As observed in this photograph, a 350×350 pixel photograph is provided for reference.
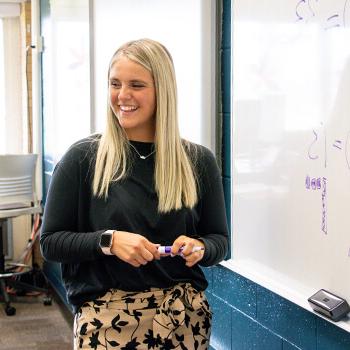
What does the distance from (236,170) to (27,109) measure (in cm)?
331

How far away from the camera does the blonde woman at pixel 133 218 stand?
1.37m

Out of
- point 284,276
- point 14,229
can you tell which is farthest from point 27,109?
point 284,276

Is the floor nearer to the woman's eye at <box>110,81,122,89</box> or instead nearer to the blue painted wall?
the blue painted wall

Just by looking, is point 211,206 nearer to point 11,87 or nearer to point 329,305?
point 329,305

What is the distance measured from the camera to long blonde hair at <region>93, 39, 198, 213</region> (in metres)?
1.39

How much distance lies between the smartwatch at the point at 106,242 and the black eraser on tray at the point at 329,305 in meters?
0.51

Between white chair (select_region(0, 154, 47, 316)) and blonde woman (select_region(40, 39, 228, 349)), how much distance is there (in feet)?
8.58

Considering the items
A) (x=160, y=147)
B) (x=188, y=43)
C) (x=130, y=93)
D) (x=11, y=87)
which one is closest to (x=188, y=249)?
(x=160, y=147)

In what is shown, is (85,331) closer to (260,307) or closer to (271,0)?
(260,307)

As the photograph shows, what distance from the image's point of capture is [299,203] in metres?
1.47

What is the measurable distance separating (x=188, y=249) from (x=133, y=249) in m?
0.13

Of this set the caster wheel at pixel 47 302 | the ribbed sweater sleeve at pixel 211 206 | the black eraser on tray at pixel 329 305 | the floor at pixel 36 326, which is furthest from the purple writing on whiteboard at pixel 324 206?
the caster wheel at pixel 47 302

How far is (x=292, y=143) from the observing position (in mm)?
1488

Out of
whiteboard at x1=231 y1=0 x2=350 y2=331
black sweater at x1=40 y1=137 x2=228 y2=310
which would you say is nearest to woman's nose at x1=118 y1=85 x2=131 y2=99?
black sweater at x1=40 y1=137 x2=228 y2=310
